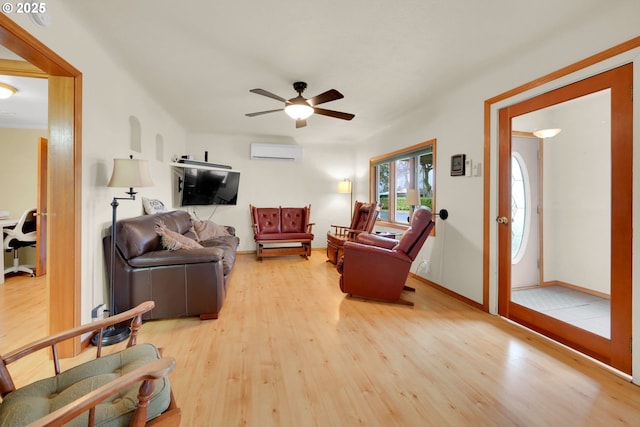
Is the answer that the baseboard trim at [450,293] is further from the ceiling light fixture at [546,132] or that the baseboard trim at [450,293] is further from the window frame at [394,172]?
the ceiling light fixture at [546,132]

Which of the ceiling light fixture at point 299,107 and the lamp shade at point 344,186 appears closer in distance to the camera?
the ceiling light fixture at point 299,107

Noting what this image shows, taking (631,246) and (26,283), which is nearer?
(631,246)

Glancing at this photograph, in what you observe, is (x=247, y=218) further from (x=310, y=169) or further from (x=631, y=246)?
(x=631, y=246)

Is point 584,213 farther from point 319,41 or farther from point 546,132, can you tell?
point 319,41

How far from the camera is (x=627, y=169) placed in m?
1.77

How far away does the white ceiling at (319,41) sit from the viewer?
72.9 inches

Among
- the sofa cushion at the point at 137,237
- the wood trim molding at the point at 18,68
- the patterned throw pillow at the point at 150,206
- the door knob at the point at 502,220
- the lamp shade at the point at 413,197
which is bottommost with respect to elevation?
the sofa cushion at the point at 137,237

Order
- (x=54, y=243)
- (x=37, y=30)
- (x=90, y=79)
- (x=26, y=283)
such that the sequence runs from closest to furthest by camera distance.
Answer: (x=37, y=30)
(x=54, y=243)
(x=90, y=79)
(x=26, y=283)

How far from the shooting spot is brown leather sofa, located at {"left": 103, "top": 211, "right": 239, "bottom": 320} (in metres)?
2.32

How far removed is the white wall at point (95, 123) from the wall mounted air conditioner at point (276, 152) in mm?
2745

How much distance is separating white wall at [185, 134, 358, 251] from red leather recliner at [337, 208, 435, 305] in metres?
3.17

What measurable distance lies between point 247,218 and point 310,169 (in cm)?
175

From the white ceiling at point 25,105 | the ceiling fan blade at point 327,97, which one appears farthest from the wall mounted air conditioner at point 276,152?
the white ceiling at point 25,105

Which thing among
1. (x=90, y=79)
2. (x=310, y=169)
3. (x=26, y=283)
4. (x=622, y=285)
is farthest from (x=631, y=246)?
(x=26, y=283)
